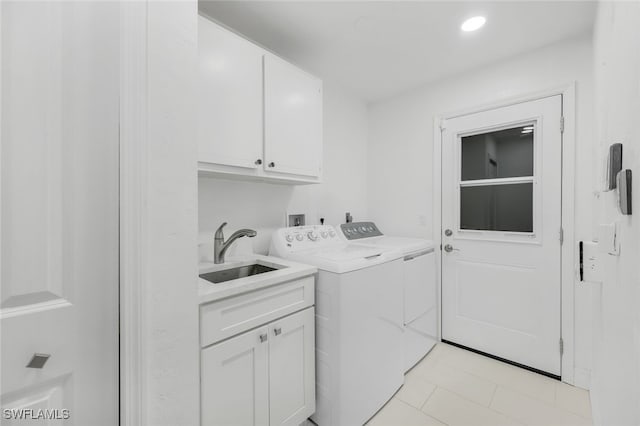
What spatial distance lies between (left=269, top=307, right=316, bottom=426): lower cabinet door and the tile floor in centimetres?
48

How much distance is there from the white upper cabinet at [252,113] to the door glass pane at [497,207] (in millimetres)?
1393

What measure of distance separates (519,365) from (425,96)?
7.95ft

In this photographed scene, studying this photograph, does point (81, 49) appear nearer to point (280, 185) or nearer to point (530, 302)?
point (280, 185)

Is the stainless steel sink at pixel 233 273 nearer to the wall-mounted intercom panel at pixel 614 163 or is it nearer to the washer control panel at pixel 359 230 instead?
the washer control panel at pixel 359 230

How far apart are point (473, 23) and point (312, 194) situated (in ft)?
5.39

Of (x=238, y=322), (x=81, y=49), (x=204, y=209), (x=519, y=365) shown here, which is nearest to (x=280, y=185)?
(x=204, y=209)

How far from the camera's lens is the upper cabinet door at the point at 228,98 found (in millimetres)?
1354

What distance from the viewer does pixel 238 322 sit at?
1.17m

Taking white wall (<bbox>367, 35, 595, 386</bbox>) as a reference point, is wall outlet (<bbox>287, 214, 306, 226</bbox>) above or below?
below

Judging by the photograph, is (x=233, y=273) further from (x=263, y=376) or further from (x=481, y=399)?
(x=481, y=399)

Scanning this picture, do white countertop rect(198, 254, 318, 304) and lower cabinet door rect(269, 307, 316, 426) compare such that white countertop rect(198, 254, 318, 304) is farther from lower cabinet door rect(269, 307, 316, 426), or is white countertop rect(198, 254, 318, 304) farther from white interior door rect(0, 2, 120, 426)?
white interior door rect(0, 2, 120, 426)

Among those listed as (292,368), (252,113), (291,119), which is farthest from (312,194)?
(292,368)


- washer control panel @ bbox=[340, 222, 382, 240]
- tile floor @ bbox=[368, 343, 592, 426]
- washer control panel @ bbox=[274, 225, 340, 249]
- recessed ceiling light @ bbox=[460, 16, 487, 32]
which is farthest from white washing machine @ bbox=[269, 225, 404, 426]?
recessed ceiling light @ bbox=[460, 16, 487, 32]

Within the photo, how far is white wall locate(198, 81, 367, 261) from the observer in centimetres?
177
